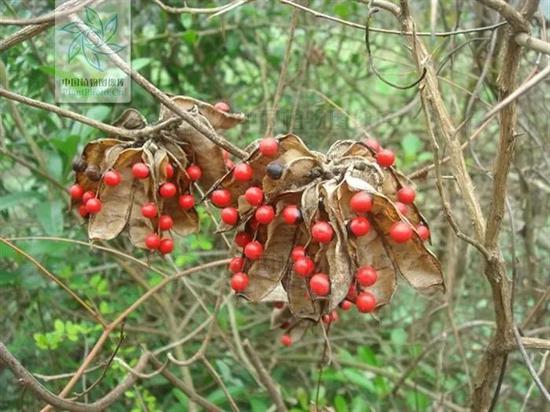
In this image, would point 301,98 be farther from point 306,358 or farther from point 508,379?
point 508,379

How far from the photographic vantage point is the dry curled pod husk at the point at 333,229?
102cm

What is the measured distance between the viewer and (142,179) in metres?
1.19

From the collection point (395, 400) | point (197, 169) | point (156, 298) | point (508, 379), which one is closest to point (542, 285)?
point (508, 379)

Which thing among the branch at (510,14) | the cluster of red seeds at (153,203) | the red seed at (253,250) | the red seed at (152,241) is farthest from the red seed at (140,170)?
the branch at (510,14)

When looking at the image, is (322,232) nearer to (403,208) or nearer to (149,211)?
(403,208)

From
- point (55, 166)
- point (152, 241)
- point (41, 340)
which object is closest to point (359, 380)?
point (41, 340)

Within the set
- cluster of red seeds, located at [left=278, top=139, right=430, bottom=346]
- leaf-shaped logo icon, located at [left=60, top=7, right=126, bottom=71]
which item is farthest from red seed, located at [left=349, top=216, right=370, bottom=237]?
leaf-shaped logo icon, located at [left=60, top=7, right=126, bottom=71]

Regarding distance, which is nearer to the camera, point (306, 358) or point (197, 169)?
A: point (197, 169)

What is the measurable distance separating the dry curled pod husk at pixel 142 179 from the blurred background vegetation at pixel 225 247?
1.70 ft

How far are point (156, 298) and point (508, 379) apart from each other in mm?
1017

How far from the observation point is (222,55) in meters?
2.41

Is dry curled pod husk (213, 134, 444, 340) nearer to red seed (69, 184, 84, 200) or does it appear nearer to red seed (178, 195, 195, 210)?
red seed (178, 195, 195, 210)

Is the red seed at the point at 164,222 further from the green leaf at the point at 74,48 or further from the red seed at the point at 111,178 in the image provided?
the green leaf at the point at 74,48

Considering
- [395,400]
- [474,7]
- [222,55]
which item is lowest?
[395,400]
